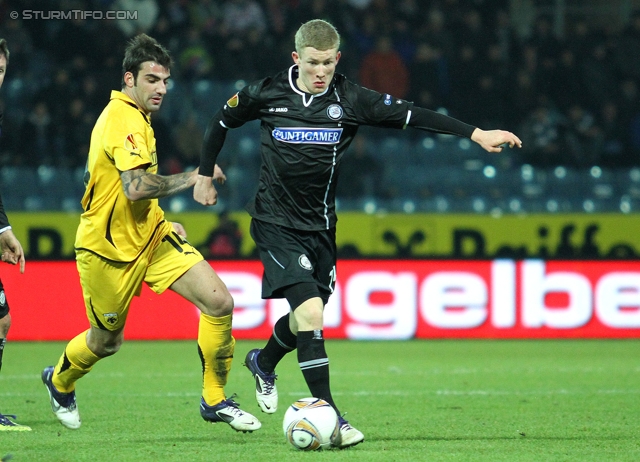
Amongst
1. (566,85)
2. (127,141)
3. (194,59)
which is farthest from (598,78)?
(127,141)

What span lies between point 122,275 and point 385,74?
31.4ft

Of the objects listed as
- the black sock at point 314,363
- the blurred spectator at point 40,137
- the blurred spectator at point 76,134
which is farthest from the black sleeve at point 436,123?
the blurred spectator at point 40,137

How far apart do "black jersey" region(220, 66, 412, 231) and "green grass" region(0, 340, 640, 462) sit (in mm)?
1206

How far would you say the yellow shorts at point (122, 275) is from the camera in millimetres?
5336

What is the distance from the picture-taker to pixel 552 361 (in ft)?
30.0

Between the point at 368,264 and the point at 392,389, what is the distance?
346 cm

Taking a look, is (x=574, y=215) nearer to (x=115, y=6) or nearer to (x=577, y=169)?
(x=577, y=169)

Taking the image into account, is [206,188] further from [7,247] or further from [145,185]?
[7,247]

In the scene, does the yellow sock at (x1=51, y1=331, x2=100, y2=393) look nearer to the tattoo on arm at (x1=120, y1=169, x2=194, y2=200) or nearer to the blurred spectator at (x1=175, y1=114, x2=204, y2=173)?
the tattoo on arm at (x1=120, y1=169, x2=194, y2=200)

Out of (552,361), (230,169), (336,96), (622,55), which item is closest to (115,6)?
(230,169)

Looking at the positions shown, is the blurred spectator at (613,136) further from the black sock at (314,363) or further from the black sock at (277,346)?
the black sock at (314,363)

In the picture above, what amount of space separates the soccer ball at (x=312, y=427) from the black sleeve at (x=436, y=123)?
57.7 inches

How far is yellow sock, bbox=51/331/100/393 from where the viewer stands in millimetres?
5520

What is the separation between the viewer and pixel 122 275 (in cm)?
534
